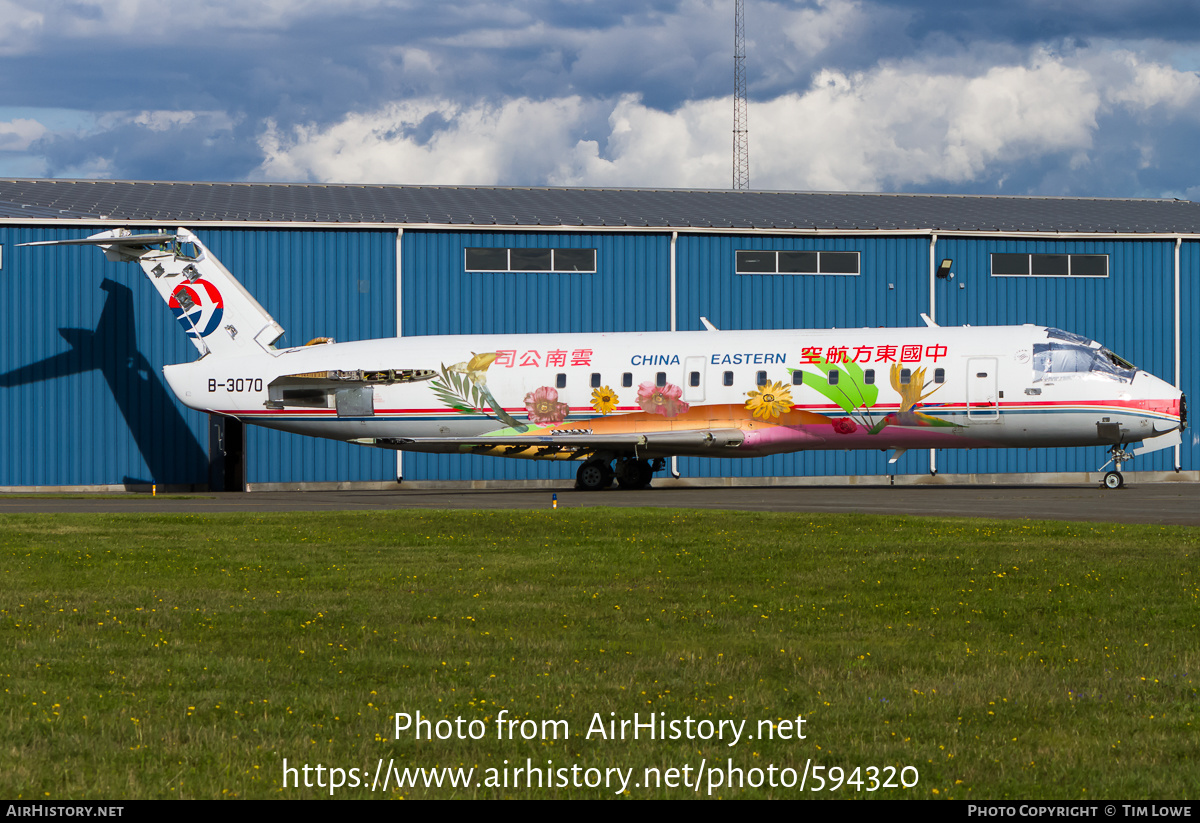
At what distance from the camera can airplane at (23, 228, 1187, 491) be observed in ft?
98.3

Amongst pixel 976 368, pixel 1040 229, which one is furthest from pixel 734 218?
pixel 976 368

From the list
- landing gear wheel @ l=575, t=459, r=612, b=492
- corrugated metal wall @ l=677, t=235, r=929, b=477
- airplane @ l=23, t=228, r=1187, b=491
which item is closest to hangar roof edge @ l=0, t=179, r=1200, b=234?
corrugated metal wall @ l=677, t=235, r=929, b=477

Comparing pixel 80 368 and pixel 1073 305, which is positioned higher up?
pixel 1073 305

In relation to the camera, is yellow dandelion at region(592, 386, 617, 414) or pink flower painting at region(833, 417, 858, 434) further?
yellow dandelion at region(592, 386, 617, 414)

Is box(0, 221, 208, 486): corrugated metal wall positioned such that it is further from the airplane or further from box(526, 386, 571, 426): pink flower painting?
box(526, 386, 571, 426): pink flower painting

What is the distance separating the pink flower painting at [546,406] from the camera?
31.7 meters

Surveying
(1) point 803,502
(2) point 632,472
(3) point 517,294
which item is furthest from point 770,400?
(3) point 517,294

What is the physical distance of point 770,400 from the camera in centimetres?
3077

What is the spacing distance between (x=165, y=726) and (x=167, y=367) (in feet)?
93.7

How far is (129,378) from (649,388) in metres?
16.2

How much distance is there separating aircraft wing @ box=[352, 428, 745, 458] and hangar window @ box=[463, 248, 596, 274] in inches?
302

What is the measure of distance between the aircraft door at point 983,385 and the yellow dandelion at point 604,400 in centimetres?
873

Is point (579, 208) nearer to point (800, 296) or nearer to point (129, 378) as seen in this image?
point (800, 296)

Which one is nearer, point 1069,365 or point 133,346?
point 1069,365
